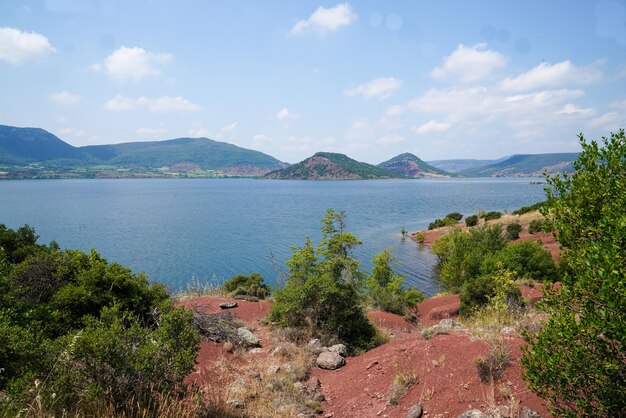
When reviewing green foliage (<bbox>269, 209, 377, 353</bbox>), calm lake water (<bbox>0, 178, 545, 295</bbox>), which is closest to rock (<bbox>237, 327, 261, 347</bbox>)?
green foliage (<bbox>269, 209, 377, 353</bbox>)

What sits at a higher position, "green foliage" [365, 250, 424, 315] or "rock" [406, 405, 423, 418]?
"rock" [406, 405, 423, 418]

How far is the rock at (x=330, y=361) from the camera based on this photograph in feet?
34.2

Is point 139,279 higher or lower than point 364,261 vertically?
higher

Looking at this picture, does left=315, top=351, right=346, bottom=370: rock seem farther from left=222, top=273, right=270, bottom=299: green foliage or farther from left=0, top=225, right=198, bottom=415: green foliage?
left=222, top=273, right=270, bottom=299: green foliage

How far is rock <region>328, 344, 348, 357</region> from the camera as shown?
1125 cm

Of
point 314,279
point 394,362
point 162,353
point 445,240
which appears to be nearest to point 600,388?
point 394,362

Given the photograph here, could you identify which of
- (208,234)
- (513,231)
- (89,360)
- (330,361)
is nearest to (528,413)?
(330,361)

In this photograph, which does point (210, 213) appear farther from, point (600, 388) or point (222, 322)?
point (600, 388)

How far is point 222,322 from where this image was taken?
13133 mm

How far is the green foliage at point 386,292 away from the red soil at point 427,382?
10307mm

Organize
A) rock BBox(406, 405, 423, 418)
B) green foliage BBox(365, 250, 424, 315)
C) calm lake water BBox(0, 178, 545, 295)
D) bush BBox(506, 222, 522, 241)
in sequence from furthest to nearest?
bush BBox(506, 222, 522, 241), calm lake water BBox(0, 178, 545, 295), green foliage BBox(365, 250, 424, 315), rock BBox(406, 405, 423, 418)

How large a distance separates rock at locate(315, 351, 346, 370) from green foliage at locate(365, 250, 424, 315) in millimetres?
9513

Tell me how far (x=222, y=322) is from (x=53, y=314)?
617cm

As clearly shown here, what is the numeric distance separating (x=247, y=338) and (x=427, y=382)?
22.4 feet
